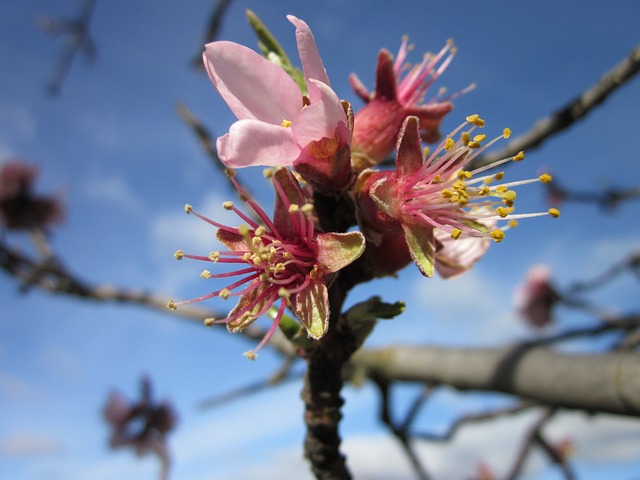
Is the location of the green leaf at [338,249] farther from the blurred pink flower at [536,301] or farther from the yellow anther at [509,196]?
the blurred pink flower at [536,301]

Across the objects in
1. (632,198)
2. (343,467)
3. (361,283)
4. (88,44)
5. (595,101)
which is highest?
(88,44)

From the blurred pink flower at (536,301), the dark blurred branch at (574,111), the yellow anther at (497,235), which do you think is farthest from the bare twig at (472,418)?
the blurred pink flower at (536,301)

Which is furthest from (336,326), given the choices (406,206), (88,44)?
(88,44)

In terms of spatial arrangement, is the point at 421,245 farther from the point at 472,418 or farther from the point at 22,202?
the point at 22,202

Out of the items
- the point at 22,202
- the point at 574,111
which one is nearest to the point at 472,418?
the point at 574,111

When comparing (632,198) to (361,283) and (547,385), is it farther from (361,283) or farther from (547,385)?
(361,283)
